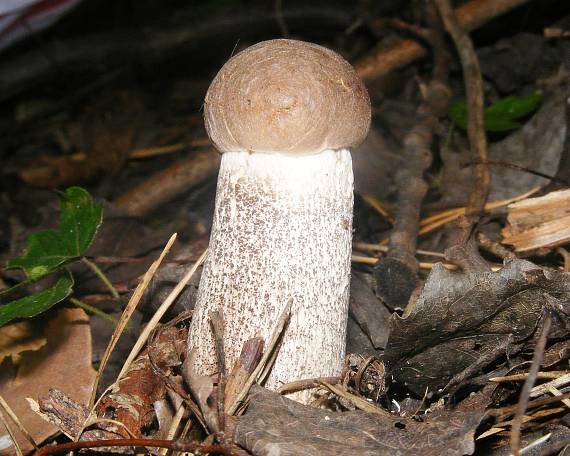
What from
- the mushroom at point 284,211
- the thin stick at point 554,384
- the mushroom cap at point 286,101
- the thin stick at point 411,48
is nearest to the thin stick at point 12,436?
the mushroom at point 284,211

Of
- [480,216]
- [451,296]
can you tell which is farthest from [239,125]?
[480,216]

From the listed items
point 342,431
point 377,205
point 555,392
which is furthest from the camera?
point 377,205

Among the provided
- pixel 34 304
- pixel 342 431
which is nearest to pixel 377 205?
pixel 342 431

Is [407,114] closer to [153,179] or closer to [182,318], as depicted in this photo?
[153,179]

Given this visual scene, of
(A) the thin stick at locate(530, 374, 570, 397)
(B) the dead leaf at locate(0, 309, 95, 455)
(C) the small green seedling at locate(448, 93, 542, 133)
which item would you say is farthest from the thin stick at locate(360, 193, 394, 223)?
(B) the dead leaf at locate(0, 309, 95, 455)

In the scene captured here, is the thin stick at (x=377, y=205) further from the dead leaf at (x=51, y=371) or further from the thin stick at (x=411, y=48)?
the dead leaf at (x=51, y=371)

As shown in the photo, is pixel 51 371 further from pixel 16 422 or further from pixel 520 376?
pixel 520 376

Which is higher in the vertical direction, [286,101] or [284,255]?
[286,101]

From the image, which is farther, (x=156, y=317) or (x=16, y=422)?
(x=156, y=317)
